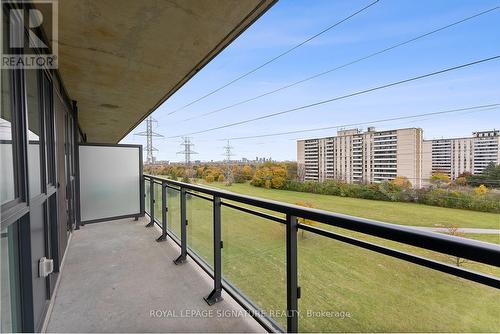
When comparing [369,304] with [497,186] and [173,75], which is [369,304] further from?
[497,186]

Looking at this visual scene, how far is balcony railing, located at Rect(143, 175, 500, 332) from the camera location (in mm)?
914

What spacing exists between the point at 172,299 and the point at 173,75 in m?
2.49

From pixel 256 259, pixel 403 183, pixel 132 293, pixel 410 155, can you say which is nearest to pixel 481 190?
pixel 403 183

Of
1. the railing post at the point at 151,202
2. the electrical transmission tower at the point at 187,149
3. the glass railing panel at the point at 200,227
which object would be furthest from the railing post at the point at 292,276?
the electrical transmission tower at the point at 187,149

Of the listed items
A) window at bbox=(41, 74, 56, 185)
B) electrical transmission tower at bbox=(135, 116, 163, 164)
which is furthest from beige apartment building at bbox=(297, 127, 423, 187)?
window at bbox=(41, 74, 56, 185)

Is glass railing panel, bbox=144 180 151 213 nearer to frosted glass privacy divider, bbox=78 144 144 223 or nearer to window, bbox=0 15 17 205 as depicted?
frosted glass privacy divider, bbox=78 144 144 223

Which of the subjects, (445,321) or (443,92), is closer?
(445,321)

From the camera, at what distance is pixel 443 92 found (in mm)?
24141

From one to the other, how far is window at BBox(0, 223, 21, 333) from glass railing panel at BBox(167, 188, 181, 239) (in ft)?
A: 6.12

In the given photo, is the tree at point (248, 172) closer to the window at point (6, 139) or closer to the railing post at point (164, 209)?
the railing post at point (164, 209)

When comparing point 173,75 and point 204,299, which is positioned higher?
point 173,75

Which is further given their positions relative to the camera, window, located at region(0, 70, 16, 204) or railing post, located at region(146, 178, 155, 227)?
railing post, located at region(146, 178, 155, 227)

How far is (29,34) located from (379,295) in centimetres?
278

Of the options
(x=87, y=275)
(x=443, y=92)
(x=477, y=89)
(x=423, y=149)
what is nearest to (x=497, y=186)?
(x=423, y=149)
